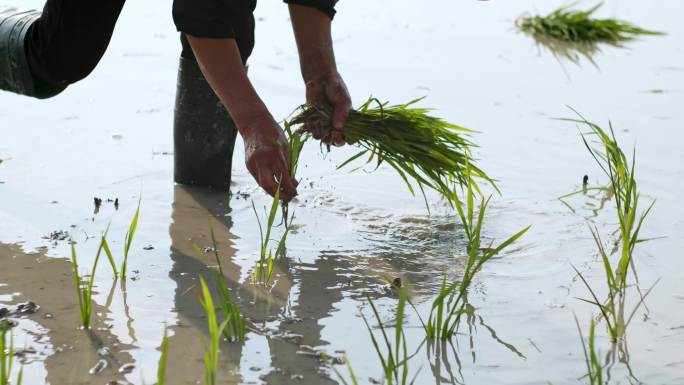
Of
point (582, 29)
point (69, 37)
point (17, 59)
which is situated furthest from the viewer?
point (582, 29)

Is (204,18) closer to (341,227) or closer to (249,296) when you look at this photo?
(249,296)

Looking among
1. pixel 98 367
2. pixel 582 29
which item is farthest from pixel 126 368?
pixel 582 29

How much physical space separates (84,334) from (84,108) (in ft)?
6.98

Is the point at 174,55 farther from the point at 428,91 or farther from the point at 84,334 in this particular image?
the point at 84,334

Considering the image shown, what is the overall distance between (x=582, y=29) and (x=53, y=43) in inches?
157

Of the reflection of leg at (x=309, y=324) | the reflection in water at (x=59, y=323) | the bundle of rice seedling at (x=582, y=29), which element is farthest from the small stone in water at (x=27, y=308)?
the bundle of rice seedling at (x=582, y=29)

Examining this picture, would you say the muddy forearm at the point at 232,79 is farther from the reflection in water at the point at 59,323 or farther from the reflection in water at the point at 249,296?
the reflection in water at the point at 59,323

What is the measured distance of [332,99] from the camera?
3115 mm

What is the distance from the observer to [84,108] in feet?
14.6

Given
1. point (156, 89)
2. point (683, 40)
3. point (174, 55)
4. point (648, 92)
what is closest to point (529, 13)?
point (683, 40)

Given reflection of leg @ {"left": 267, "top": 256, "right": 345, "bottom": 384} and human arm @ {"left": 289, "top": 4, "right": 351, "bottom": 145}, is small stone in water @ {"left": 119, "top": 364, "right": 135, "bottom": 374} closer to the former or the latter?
reflection of leg @ {"left": 267, "top": 256, "right": 345, "bottom": 384}

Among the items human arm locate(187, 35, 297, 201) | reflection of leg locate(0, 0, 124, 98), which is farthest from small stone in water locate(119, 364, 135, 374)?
reflection of leg locate(0, 0, 124, 98)

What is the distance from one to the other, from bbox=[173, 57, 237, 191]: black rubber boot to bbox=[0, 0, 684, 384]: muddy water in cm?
8

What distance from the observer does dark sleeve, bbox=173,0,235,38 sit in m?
2.71
